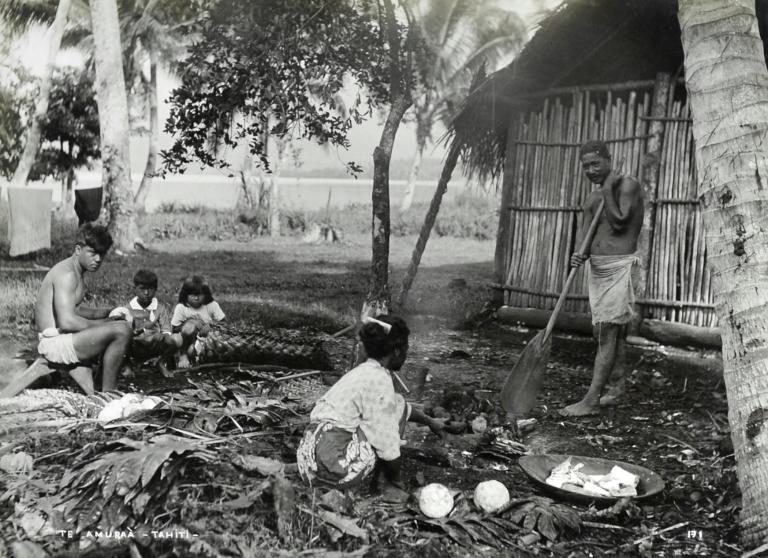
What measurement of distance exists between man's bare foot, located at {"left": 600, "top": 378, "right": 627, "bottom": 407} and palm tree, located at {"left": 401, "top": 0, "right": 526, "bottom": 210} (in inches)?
109

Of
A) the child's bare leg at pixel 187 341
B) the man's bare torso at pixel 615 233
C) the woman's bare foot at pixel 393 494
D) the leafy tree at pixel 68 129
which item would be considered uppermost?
the leafy tree at pixel 68 129

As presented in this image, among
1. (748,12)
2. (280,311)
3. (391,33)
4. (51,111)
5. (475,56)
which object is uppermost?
(475,56)

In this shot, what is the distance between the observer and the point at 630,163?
584 centimetres

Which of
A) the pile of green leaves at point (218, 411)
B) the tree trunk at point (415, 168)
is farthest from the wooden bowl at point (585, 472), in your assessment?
the tree trunk at point (415, 168)

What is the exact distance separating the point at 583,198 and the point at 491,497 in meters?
3.96

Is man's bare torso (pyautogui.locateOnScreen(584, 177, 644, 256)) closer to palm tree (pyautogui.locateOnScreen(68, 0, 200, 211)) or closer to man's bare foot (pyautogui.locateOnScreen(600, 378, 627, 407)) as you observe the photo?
man's bare foot (pyautogui.locateOnScreen(600, 378, 627, 407))

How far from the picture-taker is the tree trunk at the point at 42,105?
12.9 feet

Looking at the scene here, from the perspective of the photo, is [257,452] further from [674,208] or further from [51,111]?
[674,208]

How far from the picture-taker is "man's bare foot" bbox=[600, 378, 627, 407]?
4449 mm

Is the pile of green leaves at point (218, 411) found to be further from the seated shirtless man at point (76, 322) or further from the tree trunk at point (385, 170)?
the tree trunk at point (385, 170)

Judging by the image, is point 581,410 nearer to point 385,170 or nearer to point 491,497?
point 491,497

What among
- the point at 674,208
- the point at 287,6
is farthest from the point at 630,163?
the point at 287,6

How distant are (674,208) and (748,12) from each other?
321 centimetres

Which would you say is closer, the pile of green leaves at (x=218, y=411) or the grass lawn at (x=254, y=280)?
the pile of green leaves at (x=218, y=411)
